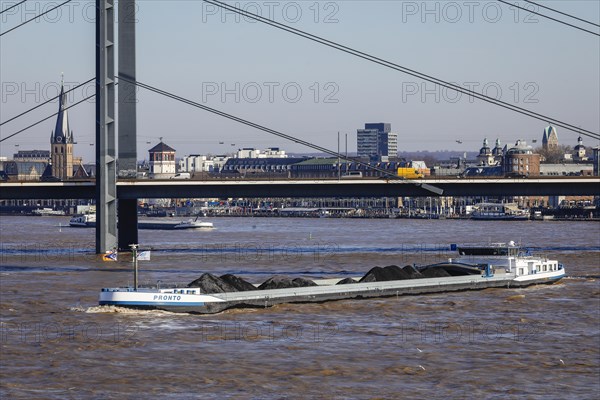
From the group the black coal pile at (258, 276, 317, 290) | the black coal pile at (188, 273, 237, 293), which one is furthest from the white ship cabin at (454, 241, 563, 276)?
the black coal pile at (188, 273, 237, 293)

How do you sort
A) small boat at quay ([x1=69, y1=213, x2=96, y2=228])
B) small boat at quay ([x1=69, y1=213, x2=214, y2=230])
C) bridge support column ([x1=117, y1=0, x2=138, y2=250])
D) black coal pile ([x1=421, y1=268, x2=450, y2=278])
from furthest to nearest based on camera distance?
small boat at quay ([x1=69, y1=213, x2=96, y2=228]), small boat at quay ([x1=69, y1=213, x2=214, y2=230]), bridge support column ([x1=117, y1=0, x2=138, y2=250]), black coal pile ([x1=421, y1=268, x2=450, y2=278])

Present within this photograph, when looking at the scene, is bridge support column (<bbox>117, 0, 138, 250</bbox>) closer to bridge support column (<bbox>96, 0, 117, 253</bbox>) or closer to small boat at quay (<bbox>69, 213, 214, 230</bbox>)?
bridge support column (<bbox>96, 0, 117, 253</bbox>)

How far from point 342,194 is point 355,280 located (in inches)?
1250

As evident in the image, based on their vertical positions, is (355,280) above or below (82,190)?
below

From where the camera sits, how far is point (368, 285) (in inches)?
2264

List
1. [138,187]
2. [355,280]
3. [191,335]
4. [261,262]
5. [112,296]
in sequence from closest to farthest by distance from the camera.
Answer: [191,335]
[112,296]
[355,280]
[261,262]
[138,187]

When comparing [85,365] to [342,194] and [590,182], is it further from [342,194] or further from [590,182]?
[590,182]

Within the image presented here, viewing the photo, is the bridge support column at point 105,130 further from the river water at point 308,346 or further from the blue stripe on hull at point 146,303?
the blue stripe on hull at point 146,303

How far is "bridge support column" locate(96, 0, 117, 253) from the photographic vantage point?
8288 centimetres

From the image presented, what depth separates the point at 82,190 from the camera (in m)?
89.6

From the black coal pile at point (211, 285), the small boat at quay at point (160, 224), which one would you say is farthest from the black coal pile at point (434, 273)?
the small boat at quay at point (160, 224)

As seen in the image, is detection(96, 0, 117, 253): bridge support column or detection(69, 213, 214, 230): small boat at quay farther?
detection(69, 213, 214, 230): small boat at quay

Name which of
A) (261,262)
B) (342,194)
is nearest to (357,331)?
(261,262)

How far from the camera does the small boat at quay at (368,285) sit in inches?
2004
